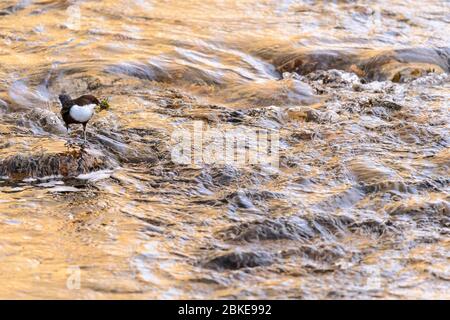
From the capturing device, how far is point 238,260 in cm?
536

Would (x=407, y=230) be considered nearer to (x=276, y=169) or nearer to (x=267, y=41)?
(x=276, y=169)

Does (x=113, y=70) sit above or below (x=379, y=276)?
above

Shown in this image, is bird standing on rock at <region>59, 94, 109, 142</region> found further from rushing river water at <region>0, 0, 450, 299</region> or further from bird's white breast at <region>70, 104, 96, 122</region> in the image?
rushing river water at <region>0, 0, 450, 299</region>

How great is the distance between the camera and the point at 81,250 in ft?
17.9

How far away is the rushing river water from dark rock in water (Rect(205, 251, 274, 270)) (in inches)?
0.5

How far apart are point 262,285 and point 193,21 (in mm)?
6725

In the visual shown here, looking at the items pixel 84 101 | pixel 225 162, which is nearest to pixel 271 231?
pixel 225 162

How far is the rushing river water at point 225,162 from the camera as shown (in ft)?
17.3

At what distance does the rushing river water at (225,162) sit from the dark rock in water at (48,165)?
2cm

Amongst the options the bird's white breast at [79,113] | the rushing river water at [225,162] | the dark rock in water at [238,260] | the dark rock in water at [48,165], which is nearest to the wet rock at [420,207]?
the rushing river water at [225,162]

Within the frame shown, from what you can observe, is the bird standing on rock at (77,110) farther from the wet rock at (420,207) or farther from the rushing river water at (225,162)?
the wet rock at (420,207)

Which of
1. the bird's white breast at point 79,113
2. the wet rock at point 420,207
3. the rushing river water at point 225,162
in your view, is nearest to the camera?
the rushing river water at point 225,162

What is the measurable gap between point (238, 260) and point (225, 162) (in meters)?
1.88

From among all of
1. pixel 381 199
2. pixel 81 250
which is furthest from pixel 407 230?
pixel 81 250
